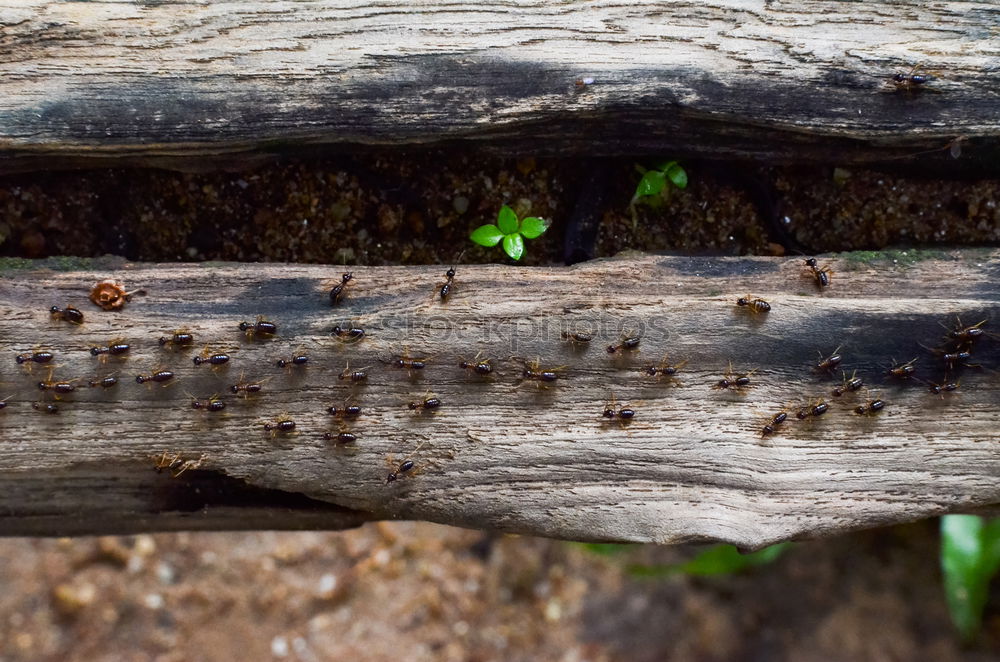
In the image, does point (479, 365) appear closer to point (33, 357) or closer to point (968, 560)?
point (33, 357)

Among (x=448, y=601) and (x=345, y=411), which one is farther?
(x=448, y=601)

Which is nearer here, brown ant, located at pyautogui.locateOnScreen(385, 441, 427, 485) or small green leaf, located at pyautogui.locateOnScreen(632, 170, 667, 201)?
brown ant, located at pyautogui.locateOnScreen(385, 441, 427, 485)

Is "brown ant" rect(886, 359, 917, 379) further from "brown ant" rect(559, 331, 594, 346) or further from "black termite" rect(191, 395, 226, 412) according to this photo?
"black termite" rect(191, 395, 226, 412)

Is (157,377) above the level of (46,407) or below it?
above

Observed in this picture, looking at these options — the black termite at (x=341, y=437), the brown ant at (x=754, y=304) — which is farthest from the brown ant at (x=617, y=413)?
the black termite at (x=341, y=437)

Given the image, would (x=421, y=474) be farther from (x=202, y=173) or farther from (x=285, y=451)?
(x=202, y=173)

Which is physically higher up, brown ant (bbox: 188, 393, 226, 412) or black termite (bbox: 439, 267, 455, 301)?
black termite (bbox: 439, 267, 455, 301)

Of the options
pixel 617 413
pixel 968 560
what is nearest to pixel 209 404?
pixel 617 413

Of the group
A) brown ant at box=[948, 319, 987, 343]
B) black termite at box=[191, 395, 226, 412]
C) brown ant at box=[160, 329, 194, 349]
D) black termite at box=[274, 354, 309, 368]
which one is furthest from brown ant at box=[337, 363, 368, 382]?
brown ant at box=[948, 319, 987, 343]
